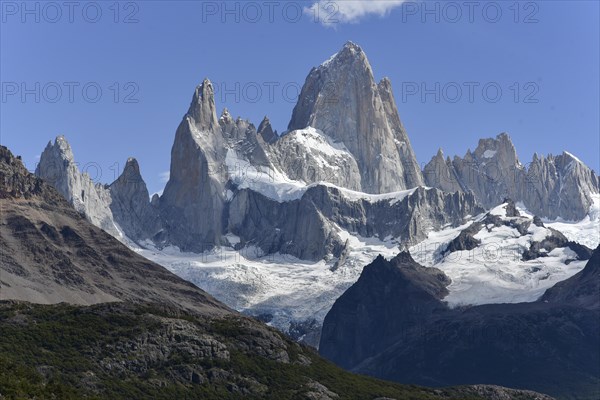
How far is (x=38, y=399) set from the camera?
597 ft

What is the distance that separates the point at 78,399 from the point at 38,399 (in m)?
12.7

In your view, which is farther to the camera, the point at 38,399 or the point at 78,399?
the point at 78,399

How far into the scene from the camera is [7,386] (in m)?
185

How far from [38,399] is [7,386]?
5.63 metres

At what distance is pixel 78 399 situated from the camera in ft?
637

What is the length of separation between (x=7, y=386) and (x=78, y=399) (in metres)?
11.6
